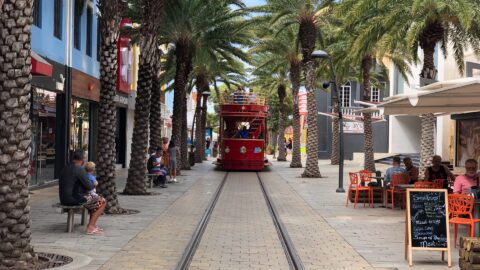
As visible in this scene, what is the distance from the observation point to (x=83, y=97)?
80.2 ft

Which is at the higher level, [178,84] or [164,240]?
[178,84]

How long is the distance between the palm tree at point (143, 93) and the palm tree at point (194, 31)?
7812 millimetres

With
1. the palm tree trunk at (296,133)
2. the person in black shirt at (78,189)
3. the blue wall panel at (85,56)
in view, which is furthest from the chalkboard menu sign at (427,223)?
the palm tree trunk at (296,133)

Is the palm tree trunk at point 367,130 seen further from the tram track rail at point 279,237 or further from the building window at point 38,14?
the building window at point 38,14

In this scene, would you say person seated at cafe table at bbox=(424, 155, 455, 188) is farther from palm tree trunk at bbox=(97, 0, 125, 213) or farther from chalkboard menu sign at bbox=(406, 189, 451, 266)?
palm tree trunk at bbox=(97, 0, 125, 213)

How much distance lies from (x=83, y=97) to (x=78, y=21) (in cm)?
291

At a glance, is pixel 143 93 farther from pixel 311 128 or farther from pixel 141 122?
pixel 311 128

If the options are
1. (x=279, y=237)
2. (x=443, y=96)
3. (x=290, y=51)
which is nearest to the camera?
(x=443, y=96)

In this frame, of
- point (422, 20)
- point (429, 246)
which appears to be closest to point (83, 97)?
point (422, 20)

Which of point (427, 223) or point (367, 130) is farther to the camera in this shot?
point (367, 130)

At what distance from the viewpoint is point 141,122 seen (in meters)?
18.1

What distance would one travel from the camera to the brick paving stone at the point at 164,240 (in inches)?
344

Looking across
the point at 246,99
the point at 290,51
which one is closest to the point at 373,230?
the point at 246,99

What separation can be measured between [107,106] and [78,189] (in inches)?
137
